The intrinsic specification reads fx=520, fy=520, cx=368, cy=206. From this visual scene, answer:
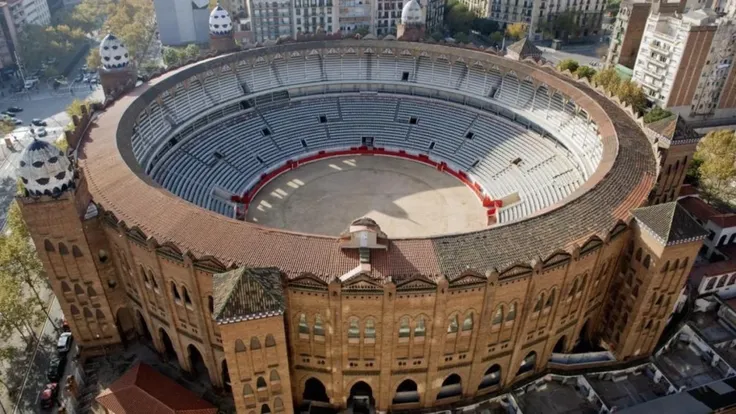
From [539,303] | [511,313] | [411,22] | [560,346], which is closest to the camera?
[511,313]

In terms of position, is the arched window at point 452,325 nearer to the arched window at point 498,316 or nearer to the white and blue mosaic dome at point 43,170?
the arched window at point 498,316

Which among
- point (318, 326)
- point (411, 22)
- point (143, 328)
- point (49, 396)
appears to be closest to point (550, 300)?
point (318, 326)

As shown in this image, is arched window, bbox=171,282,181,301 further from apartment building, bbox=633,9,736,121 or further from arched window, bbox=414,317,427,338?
apartment building, bbox=633,9,736,121

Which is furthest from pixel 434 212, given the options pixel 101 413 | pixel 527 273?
pixel 101 413

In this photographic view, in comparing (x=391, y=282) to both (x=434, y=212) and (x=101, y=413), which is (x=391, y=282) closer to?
(x=101, y=413)

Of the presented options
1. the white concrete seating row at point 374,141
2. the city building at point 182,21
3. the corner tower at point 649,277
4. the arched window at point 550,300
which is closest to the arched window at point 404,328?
the arched window at point 550,300

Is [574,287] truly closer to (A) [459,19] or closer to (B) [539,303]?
(B) [539,303]
